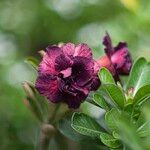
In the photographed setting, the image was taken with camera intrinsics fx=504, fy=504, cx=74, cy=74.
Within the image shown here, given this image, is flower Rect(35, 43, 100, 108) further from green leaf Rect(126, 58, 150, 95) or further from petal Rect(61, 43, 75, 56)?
green leaf Rect(126, 58, 150, 95)

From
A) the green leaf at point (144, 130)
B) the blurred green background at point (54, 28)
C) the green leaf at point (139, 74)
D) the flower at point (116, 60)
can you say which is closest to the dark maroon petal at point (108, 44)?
the flower at point (116, 60)

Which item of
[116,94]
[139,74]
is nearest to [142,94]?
[116,94]

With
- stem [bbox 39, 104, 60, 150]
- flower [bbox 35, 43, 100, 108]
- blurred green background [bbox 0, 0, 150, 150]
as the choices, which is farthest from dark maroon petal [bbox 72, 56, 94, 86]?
blurred green background [bbox 0, 0, 150, 150]

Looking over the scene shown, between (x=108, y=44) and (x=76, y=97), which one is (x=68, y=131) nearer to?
(x=76, y=97)

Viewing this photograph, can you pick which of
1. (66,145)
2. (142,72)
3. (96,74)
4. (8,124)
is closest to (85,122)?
(96,74)

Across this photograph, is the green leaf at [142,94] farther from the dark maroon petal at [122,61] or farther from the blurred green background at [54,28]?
the blurred green background at [54,28]

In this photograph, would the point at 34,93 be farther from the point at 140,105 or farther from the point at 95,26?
the point at 95,26
